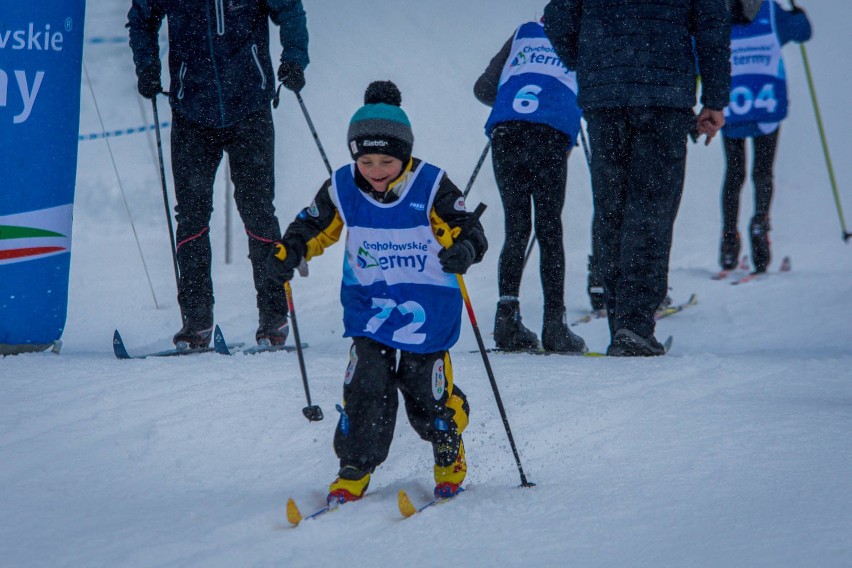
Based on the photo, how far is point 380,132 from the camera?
8.24 feet

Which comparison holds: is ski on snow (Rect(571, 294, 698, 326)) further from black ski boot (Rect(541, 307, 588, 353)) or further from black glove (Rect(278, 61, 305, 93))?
black glove (Rect(278, 61, 305, 93))

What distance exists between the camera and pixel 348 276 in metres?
2.64

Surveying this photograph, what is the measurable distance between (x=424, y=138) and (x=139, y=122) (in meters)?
3.79

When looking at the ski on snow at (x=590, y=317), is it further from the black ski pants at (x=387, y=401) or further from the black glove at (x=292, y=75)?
the black ski pants at (x=387, y=401)

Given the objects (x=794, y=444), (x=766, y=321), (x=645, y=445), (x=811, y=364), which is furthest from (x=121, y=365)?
(x=766, y=321)

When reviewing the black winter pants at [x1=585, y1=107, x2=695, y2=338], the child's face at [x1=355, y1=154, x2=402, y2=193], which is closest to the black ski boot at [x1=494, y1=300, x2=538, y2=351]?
the black winter pants at [x1=585, y1=107, x2=695, y2=338]

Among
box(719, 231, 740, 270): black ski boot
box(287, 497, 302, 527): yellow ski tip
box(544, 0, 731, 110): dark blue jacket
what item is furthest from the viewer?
box(719, 231, 740, 270): black ski boot

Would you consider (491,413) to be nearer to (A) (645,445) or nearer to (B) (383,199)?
(A) (645,445)

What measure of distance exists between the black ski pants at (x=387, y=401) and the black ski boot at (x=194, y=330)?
1871 millimetres

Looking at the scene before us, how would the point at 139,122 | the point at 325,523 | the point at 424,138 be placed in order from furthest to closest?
the point at 424,138
the point at 139,122
the point at 325,523

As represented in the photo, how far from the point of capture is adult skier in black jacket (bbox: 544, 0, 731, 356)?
3.73 meters

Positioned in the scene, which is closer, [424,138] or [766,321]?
[766,321]

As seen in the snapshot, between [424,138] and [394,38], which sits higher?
[394,38]

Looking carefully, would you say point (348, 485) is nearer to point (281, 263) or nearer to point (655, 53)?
point (281, 263)
